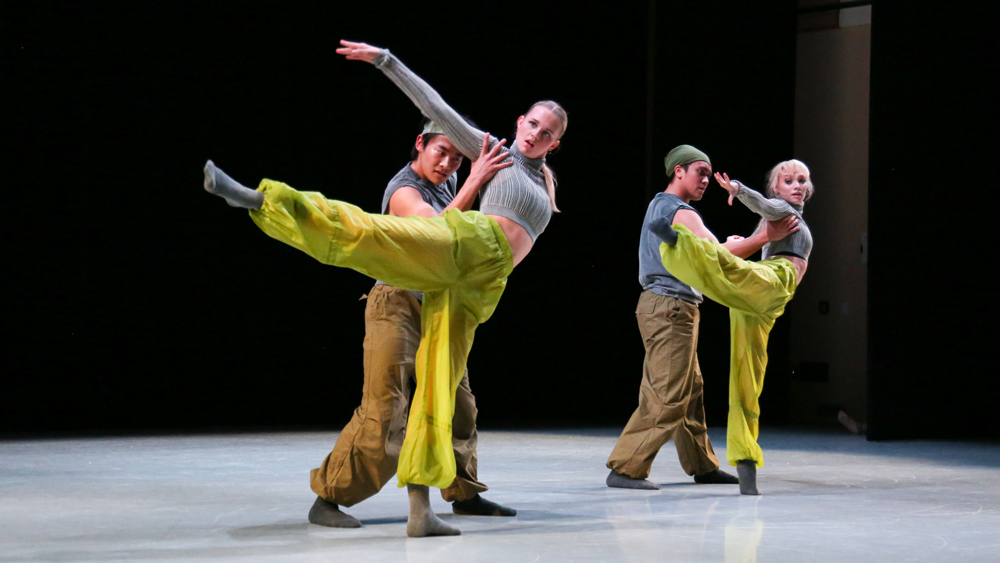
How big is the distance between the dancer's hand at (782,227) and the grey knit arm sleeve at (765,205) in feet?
0.06

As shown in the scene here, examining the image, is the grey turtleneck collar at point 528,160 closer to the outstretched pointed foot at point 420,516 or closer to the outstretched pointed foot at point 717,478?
the outstretched pointed foot at point 420,516

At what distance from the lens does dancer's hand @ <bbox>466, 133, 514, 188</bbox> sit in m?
3.11

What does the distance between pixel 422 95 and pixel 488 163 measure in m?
0.28

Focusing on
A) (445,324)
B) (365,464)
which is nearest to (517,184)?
(445,324)

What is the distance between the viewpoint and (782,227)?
161 inches

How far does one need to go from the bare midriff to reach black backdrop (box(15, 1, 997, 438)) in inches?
159

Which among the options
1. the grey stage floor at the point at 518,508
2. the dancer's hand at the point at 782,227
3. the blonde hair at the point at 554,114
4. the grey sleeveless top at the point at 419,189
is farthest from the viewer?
the dancer's hand at the point at 782,227

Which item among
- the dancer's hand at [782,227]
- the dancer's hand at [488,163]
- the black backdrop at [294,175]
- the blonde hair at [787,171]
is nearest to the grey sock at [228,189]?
the dancer's hand at [488,163]

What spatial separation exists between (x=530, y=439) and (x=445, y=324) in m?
3.62

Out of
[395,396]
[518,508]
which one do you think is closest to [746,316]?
[518,508]

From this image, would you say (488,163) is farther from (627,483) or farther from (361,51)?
(627,483)

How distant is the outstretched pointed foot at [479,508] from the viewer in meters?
3.44

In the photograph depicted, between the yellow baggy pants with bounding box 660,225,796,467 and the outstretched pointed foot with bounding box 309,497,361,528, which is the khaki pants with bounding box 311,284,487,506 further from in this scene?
the yellow baggy pants with bounding box 660,225,796,467

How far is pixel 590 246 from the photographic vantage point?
7.98m
